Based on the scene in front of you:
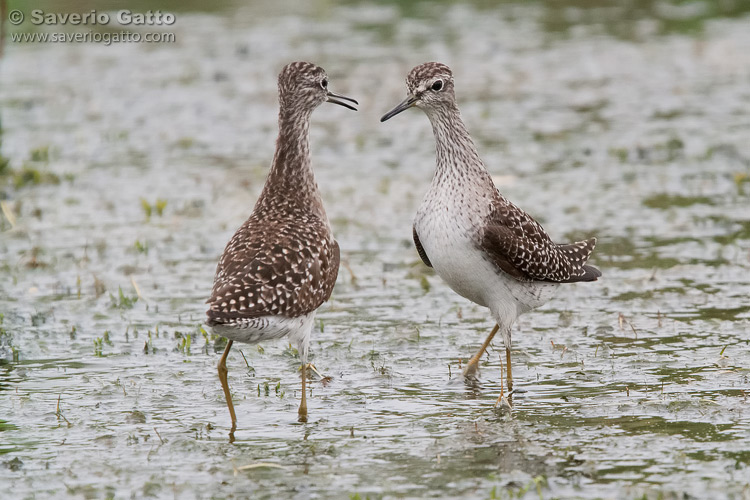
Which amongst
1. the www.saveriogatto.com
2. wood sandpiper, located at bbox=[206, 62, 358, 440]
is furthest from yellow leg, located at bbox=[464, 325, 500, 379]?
the www.saveriogatto.com

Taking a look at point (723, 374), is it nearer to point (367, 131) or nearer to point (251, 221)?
point (251, 221)

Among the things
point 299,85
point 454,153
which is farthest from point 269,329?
point 299,85

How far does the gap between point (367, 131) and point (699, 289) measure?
837cm

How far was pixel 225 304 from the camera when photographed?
7359mm

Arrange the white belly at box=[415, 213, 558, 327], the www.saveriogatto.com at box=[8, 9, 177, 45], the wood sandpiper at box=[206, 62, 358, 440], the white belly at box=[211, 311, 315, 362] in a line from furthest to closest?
the www.saveriogatto.com at box=[8, 9, 177, 45] < the white belly at box=[415, 213, 558, 327] < the wood sandpiper at box=[206, 62, 358, 440] < the white belly at box=[211, 311, 315, 362]

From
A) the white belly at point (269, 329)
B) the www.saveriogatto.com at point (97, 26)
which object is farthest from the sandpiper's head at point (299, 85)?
the www.saveriogatto.com at point (97, 26)

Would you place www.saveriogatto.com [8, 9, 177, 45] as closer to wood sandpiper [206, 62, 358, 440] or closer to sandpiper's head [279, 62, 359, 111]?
sandpiper's head [279, 62, 359, 111]

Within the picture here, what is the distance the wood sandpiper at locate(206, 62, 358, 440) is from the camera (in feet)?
24.9

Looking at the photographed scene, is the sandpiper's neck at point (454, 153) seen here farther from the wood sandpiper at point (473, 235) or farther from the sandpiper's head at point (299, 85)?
A: the sandpiper's head at point (299, 85)

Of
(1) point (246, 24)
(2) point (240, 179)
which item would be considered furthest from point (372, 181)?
(1) point (246, 24)

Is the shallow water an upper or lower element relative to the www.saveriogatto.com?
lower

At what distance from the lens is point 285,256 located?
8164 millimetres

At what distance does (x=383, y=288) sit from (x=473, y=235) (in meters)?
2.90

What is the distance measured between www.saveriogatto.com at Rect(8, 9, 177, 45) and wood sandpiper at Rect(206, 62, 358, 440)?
1582 centimetres
